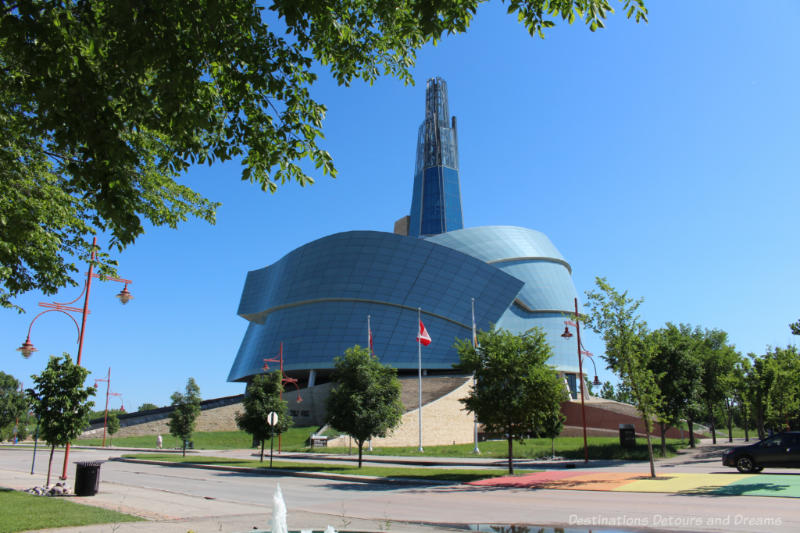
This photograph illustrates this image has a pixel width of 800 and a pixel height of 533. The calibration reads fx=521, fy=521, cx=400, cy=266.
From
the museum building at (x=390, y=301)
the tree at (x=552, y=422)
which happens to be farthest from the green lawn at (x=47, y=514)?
the museum building at (x=390, y=301)

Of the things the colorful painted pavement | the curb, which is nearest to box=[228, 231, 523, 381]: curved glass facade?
the curb

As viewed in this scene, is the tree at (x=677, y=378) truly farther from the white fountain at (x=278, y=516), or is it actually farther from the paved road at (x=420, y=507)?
the white fountain at (x=278, y=516)

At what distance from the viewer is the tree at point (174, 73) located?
6.11 metres

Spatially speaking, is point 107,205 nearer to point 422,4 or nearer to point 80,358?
point 422,4

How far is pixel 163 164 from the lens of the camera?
28.3 ft

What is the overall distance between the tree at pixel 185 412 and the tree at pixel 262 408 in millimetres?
9611

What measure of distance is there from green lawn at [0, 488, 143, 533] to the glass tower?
111344 millimetres

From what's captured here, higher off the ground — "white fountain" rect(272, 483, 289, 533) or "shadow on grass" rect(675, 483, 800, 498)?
"white fountain" rect(272, 483, 289, 533)

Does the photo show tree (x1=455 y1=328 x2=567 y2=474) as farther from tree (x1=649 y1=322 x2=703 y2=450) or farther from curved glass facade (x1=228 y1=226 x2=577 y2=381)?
curved glass facade (x1=228 y1=226 x2=577 y2=381)

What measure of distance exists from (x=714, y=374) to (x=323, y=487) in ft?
120

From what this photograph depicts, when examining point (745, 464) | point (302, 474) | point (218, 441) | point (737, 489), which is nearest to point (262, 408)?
point (302, 474)

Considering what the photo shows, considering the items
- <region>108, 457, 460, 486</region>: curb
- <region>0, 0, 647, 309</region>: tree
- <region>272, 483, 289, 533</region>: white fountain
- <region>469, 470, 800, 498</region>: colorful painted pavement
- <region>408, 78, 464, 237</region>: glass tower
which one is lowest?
<region>108, 457, 460, 486</region>: curb

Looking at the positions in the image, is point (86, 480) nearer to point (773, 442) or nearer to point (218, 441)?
point (773, 442)

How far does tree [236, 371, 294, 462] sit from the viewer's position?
103 feet
